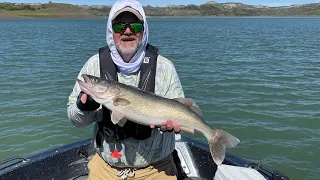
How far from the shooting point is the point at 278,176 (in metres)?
5.00

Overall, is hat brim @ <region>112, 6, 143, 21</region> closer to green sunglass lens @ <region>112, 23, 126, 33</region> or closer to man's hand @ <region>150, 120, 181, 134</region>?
green sunglass lens @ <region>112, 23, 126, 33</region>

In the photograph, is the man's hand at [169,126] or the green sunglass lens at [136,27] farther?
the green sunglass lens at [136,27]

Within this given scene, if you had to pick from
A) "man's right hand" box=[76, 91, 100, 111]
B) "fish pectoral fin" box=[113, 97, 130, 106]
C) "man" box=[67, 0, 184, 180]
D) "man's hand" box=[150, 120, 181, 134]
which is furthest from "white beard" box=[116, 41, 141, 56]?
"man's hand" box=[150, 120, 181, 134]

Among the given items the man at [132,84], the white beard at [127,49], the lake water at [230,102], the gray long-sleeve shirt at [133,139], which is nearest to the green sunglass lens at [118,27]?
the man at [132,84]

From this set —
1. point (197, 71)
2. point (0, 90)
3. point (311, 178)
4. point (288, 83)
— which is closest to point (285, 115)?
point (311, 178)

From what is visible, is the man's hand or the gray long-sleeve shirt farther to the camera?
the gray long-sleeve shirt

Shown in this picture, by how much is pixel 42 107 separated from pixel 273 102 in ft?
28.2

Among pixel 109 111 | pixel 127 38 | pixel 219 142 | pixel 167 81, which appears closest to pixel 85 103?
pixel 109 111

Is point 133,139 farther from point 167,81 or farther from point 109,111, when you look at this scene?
point 167,81

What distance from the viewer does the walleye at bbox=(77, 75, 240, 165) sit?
11.7 feet

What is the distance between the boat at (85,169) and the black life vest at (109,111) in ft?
4.22

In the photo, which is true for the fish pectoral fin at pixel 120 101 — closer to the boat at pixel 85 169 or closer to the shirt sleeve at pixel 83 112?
the shirt sleeve at pixel 83 112

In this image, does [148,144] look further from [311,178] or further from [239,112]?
[239,112]

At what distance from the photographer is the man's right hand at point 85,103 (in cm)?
350
